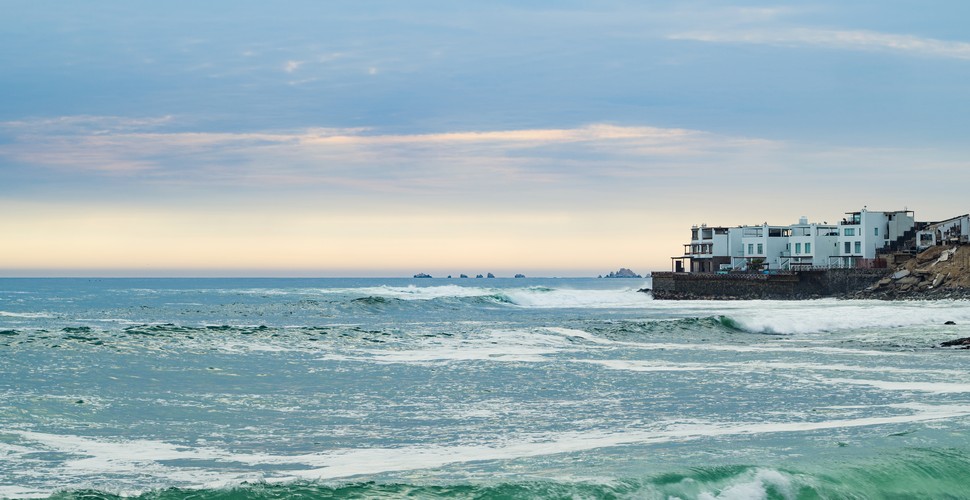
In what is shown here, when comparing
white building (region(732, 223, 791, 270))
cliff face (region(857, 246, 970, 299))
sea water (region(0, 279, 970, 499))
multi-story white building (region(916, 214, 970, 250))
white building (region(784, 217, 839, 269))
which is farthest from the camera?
white building (region(732, 223, 791, 270))

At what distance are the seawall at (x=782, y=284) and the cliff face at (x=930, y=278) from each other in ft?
6.83

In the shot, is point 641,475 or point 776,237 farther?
point 776,237

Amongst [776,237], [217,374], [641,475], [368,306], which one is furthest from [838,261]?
[641,475]

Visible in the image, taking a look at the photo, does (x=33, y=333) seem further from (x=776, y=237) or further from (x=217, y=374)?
(x=776, y=237)

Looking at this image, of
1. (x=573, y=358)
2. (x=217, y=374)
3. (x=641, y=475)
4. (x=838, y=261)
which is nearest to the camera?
(x=641, y=475)

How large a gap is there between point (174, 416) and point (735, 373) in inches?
508

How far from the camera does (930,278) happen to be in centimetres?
7638

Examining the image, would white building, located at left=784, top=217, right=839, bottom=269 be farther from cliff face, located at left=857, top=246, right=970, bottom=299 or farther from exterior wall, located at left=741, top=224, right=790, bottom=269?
cliff face, located at left=857, top=246, right=970, bottom=299

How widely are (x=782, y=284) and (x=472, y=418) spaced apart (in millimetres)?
71411

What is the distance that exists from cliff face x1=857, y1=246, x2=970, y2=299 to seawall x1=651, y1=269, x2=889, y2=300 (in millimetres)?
2083

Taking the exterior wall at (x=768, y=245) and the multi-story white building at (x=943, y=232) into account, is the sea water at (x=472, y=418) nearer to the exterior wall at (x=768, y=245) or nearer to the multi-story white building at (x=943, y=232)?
the multi-story white building at (x=943, y=232)

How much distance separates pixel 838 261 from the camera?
9225cm

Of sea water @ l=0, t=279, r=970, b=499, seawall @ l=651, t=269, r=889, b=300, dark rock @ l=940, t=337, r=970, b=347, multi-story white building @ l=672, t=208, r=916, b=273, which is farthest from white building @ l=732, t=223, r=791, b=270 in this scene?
dark rock @ l=940, t=337, r=970, b=347

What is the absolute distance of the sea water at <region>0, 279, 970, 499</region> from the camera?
1135cm
